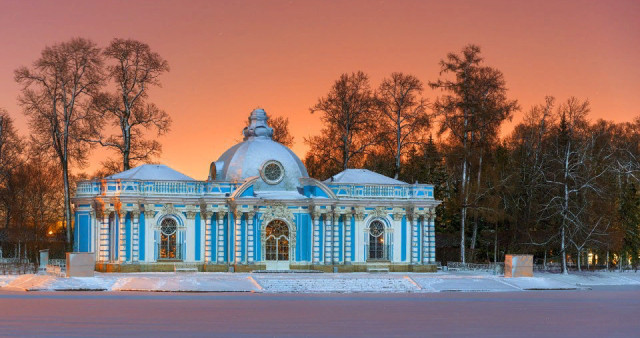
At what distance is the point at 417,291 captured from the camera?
6059 centimetres

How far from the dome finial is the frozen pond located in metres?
17.8

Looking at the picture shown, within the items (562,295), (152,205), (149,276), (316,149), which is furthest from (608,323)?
(316,149)

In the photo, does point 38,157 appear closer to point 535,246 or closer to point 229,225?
point 229,225

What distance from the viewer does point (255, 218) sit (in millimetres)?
68812

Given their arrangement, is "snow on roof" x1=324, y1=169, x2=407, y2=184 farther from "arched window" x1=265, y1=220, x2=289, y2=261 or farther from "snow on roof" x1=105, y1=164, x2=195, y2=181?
"snow on roof" x1=105, y1=164, x2=195, y2=181

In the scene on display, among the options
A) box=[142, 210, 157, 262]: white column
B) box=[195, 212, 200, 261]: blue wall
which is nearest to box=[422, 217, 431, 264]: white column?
box=[195, 212, 200, 261]: blue wall

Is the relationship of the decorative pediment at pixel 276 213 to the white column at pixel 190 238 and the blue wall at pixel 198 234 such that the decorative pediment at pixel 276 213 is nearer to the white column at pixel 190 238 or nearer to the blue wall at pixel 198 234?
the blue wall at pixel 198 234

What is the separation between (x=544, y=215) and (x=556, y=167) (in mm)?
3938

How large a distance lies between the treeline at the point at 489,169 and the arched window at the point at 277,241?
12281 millimetres

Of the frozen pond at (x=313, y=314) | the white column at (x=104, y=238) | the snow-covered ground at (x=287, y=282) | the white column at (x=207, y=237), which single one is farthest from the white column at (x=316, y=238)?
the frozen pond at (x=313, y=314)

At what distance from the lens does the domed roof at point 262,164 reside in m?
69.8

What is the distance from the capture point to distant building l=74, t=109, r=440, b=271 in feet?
220

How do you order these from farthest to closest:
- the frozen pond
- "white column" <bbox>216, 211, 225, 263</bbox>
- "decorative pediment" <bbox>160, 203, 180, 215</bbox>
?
"white column" <bbox>216, 211, 225, 263</bbox>
"decorative pediment" <bbox>160, 203, 180, 215</bbox>
the frozen pond

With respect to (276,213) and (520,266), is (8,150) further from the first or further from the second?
(520,266)
